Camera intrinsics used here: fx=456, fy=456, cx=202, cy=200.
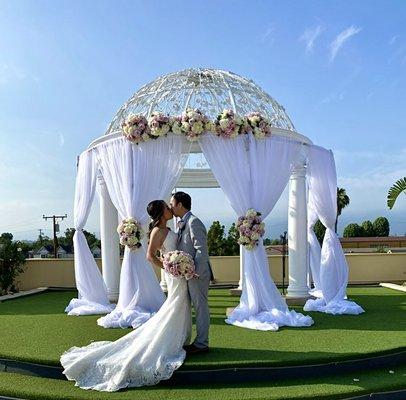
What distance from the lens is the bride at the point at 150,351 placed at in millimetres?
4562

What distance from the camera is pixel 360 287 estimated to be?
1277cm

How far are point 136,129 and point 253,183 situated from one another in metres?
2.18

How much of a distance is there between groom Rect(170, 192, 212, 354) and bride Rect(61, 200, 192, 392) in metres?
0.10

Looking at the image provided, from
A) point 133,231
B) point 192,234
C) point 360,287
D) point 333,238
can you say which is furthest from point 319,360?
Result: point 360,287

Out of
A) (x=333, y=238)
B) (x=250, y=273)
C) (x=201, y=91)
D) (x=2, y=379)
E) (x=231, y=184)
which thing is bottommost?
(x=2, y=379)

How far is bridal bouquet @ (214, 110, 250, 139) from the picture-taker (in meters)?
7.55

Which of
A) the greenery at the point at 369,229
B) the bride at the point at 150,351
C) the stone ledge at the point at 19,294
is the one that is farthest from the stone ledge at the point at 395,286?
the greenery at the point at 369,229

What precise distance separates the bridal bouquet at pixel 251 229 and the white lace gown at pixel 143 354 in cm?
247

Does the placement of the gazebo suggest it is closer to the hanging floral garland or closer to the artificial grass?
the hanging floral garland

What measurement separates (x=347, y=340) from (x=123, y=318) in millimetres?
3438

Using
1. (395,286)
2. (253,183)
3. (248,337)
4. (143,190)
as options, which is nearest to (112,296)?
(143,190)

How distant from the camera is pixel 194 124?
7.51 metres

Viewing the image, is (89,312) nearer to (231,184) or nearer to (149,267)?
(149,267)

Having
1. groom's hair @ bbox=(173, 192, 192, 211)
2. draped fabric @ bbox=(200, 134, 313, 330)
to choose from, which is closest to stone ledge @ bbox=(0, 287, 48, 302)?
draped fabric @ bbox=(200, 134, 313, 330)
